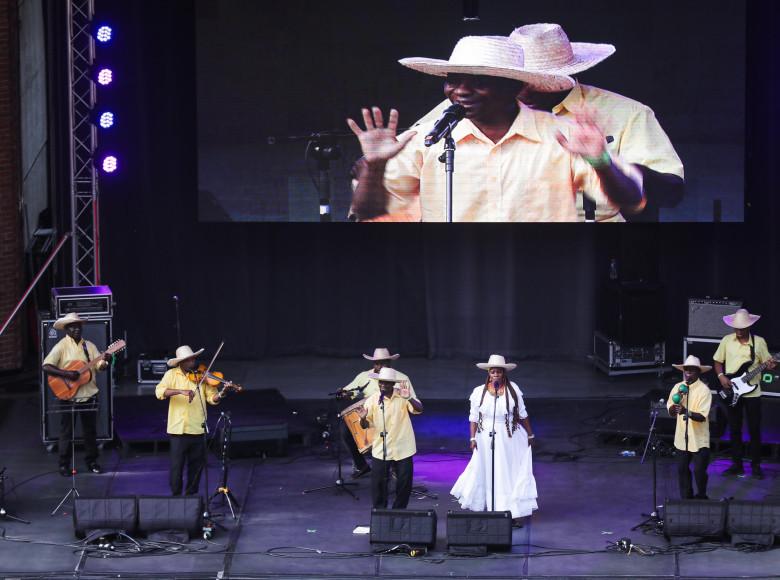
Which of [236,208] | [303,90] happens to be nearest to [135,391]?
[236,208]

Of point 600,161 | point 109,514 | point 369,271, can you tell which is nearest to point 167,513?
point 109,514

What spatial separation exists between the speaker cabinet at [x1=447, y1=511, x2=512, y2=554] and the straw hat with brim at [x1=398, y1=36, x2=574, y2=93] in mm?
7563

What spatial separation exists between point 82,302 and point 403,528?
4992 millimetres

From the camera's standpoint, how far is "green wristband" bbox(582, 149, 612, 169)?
17625 millimetres

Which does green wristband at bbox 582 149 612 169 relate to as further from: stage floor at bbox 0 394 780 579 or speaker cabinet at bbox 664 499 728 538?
speaker cabinet at bbox 664 499 728 538

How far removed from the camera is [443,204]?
17734 mm

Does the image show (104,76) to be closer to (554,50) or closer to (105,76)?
(105,76)

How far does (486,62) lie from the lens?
1750 centimetres

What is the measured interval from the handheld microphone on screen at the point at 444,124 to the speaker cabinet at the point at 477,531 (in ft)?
23.5

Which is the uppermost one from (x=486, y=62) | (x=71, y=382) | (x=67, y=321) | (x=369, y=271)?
(x=486, y=62)

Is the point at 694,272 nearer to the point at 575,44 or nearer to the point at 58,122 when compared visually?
the point at 575,44

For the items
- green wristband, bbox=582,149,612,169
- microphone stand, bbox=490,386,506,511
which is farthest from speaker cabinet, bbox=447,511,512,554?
green wristband, bbox=582,149,612,169

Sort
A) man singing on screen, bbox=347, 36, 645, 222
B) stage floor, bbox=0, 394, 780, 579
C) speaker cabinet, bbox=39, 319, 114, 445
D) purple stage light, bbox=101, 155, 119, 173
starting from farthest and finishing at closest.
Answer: man singing on screen, bbox=347, 36, 645, 222 < purple stage light, bbox=101, 155, 119, 173 < speaker cabinet, bbox=39, 319, 114, 445 < stage floor, bbox=0, 394, 780, 579

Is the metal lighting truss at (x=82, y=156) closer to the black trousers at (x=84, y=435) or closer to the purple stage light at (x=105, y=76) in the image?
the purple stage light at (x=105, y=76)
